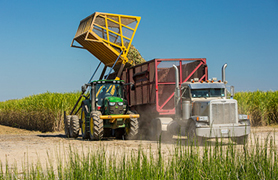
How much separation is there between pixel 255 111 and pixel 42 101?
14.9 m

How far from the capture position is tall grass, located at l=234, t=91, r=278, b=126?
2478 centimetres

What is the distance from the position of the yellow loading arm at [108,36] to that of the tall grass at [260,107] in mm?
10449

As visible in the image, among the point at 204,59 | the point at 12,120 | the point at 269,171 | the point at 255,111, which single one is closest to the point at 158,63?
Result: the point at 204,59

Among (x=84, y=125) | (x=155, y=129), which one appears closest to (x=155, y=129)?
(x=155, y=129)

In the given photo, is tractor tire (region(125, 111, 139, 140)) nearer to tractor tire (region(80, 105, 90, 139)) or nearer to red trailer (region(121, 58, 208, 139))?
red trailer (region(121, 58, 208, 139))

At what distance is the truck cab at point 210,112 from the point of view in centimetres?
1262

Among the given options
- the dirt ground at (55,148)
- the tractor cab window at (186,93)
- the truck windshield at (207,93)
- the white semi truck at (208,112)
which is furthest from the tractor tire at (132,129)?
the truck windshield at (207,93)

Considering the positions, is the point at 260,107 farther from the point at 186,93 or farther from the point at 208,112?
the point at 208,112

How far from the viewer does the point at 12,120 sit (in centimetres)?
3120

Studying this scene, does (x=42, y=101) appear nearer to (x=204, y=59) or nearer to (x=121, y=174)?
(x=204, y=59)

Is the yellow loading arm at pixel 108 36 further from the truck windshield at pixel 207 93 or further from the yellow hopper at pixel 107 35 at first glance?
the truck windshield at pixel 207 93

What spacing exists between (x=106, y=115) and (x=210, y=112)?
4.53 m

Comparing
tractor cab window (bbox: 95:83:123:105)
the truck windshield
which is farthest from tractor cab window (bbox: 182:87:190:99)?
tractor cab window (bbox: 95:83:123:105)

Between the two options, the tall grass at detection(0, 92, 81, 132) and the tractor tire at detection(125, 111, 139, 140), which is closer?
the tractor tire at detection(125, 111, 139, 140)
